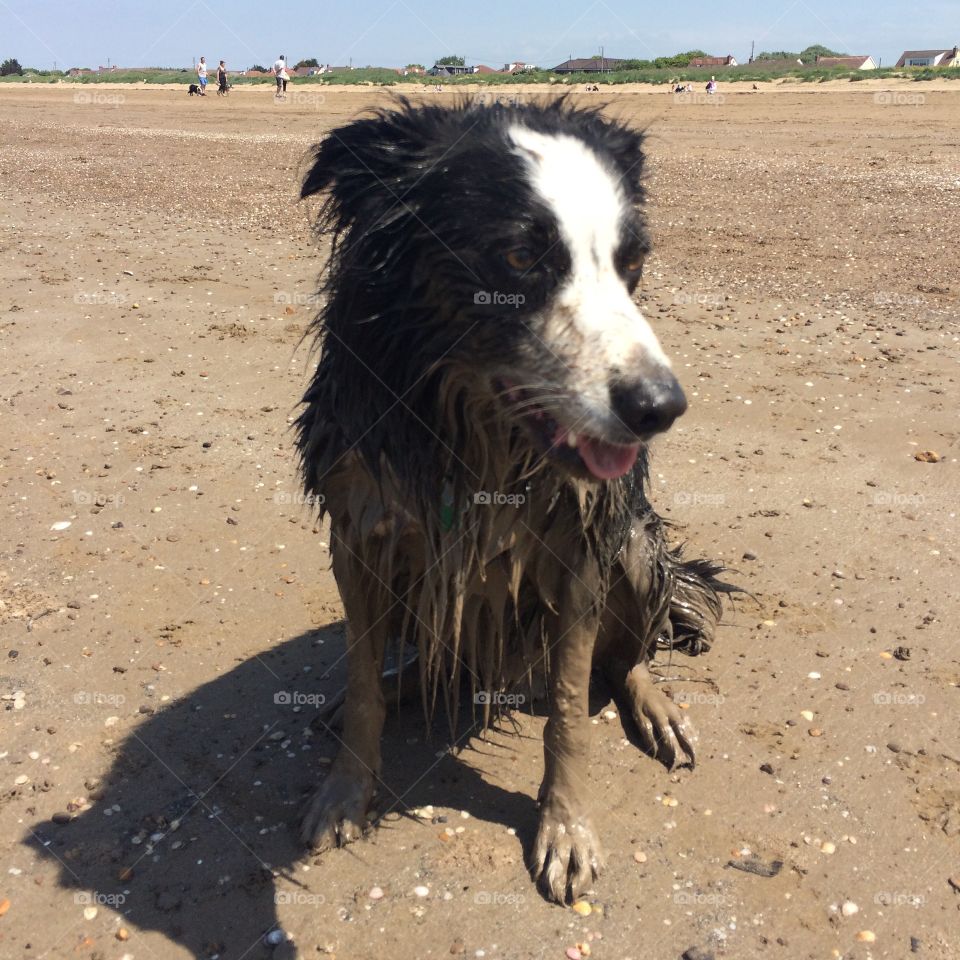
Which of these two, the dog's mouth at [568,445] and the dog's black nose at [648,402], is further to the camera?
the dog's mouth at [568,445]

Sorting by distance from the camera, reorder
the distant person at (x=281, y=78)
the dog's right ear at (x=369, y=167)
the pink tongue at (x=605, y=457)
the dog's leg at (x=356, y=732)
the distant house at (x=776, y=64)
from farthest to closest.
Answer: the distant house at (x=776, y=64) → the distant person at (x=281, y=78) → the dog's leg at (x=356, y=732) → the dog's right ear at (x=369, y=167) → the pink tongue at (x=605, y=457)

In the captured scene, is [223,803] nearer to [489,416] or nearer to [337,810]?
[337,810]

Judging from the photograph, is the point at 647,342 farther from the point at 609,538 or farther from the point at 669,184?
the point at 669,184

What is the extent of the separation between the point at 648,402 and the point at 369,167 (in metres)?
1.12

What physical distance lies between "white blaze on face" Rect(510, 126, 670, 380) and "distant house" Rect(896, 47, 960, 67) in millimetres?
51420

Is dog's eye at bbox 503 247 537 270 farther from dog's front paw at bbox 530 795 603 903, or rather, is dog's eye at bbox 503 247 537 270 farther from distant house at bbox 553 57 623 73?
distant house at bbox 553 57 623 73

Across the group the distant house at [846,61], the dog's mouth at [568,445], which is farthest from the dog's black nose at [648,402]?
the distant house at [846,61]

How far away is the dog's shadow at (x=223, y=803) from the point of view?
3230 millimetres

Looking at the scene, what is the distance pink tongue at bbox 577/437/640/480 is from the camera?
2703 mm

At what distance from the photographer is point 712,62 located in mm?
57438

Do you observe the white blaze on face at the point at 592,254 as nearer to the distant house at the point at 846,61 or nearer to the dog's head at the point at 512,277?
the dog's head at the point at 512,277

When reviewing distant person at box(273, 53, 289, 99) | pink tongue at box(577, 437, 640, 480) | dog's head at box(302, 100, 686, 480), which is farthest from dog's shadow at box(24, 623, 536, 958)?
distant person at box(273, 53, 289, 99)

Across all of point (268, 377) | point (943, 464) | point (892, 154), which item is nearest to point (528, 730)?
point (943, 464)

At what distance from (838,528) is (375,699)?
301 centimetres
